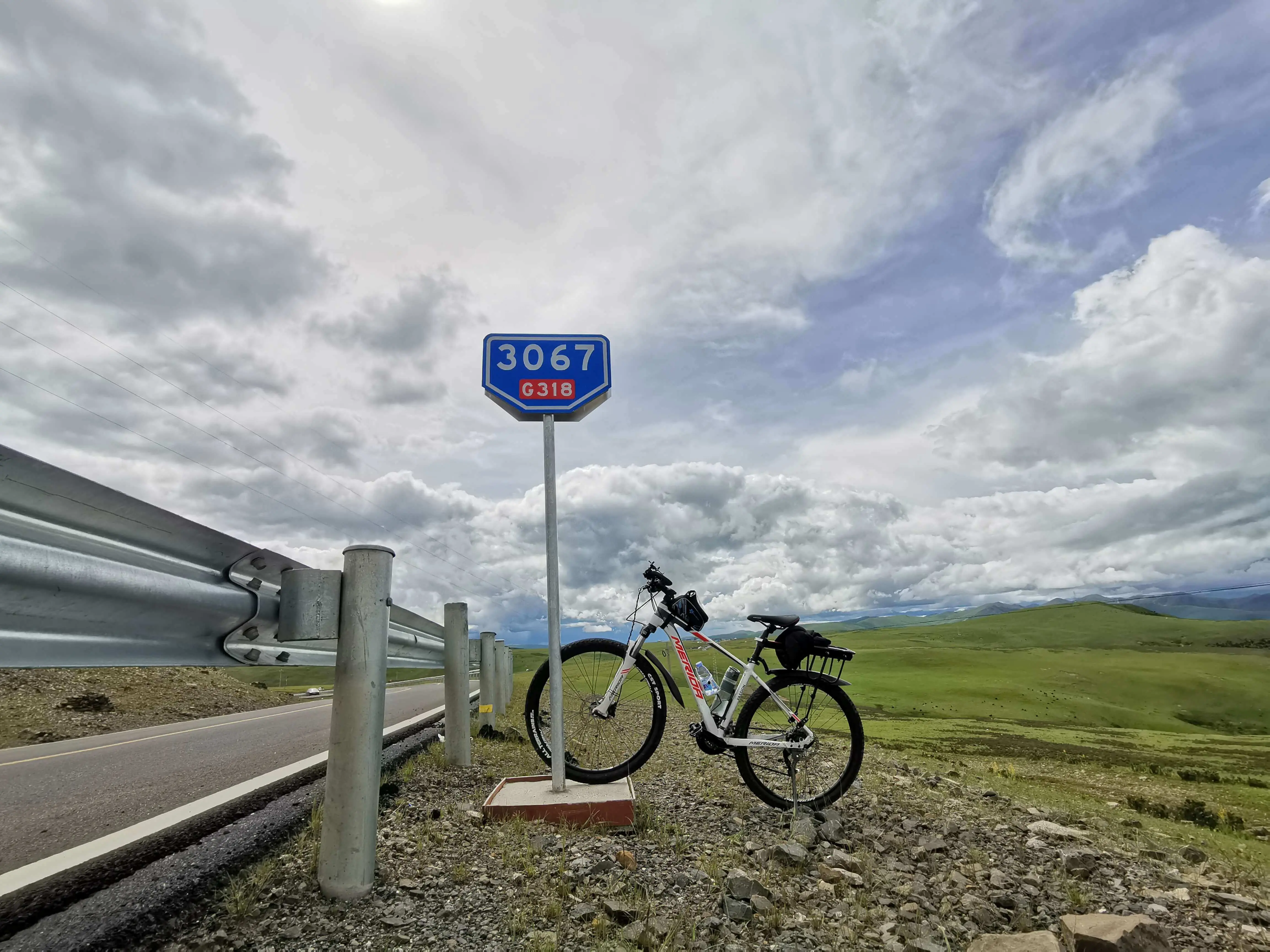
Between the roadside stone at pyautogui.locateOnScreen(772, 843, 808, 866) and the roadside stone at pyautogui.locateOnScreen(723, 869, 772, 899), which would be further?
the roadside stone at pyautogui.locateOnScreen(772, 843, 808, 866)

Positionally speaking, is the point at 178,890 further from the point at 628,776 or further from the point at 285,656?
the point at 628,776

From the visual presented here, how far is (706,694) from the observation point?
202 inches

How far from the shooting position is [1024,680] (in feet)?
166

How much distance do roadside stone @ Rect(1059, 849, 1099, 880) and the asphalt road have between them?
555cm

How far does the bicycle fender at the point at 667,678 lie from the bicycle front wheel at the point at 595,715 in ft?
0.14

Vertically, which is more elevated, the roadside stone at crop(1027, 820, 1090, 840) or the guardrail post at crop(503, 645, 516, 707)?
the guardrail post at crop(503, 645, 516, 707)

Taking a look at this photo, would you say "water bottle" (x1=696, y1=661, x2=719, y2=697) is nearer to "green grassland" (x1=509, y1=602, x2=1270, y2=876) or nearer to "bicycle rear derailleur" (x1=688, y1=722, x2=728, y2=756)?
"green grassland" (x1=509, y1=602, x2=1270, y2=876)

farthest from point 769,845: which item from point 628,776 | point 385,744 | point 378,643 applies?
point 385,744

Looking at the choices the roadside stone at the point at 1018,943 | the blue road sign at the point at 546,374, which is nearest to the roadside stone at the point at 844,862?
the roadside stone at the point at 1018,943

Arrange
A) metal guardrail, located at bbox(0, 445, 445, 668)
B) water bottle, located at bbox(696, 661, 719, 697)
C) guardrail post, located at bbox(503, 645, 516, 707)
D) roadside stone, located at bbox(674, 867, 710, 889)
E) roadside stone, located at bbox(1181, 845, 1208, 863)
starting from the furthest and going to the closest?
guardrail post, located at bbox(503, 645, 516, 707) < water bottle, located at bbox(696, 661, 719, 697) < roadside stone, located at bbox(1181, 845, 1208, 863) < roadside stone, located at bbox(674, 867, 710, 889) < metal guardrail, located at bbox(0, 445, 445, 668)

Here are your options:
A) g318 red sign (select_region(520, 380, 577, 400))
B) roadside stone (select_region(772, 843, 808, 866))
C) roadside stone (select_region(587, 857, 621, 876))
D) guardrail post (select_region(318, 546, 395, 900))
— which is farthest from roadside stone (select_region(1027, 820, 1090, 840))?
g318 red sign (select_region(520, 380, 577, 400))

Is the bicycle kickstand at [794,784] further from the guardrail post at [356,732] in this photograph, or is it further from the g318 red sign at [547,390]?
the g318 red sign at [547,390]

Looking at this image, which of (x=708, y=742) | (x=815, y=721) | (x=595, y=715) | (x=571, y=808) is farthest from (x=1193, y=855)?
(x=595, y=715)

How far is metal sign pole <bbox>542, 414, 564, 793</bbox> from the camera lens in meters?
4.54
